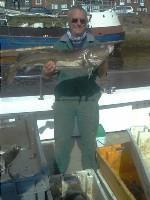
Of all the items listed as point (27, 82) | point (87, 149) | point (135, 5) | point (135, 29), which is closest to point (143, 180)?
point (87, 149)

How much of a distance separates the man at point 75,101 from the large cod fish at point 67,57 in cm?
9

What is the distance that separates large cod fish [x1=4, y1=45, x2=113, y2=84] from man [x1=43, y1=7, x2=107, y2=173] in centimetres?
9

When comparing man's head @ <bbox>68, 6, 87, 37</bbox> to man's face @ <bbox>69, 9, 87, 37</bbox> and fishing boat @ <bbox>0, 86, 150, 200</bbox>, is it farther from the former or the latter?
fishing boat @ <bbox>0, 86, 150, 200</bbox>

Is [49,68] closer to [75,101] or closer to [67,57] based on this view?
[67,57]

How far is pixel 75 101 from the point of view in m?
4.32

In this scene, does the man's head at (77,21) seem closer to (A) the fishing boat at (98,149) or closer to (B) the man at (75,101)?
(B) the man at (75,101)

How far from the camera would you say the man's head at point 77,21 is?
4055mm

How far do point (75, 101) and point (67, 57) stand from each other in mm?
563

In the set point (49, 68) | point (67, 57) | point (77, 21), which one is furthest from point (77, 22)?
point (49, 68)

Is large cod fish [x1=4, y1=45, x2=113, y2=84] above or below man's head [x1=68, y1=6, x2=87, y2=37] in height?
below

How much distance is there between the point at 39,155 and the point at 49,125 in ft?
6.77

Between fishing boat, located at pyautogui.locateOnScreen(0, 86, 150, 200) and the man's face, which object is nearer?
fishing boat, located at pyautogui.locateOnScreen(0, 86, 150, 200)

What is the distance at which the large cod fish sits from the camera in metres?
3.98

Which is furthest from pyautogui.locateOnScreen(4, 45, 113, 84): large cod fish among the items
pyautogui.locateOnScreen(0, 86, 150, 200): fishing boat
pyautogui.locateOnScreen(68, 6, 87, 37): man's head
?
pyautogui.locateOnScreen(0, 86, 150, 200): fishing boat
